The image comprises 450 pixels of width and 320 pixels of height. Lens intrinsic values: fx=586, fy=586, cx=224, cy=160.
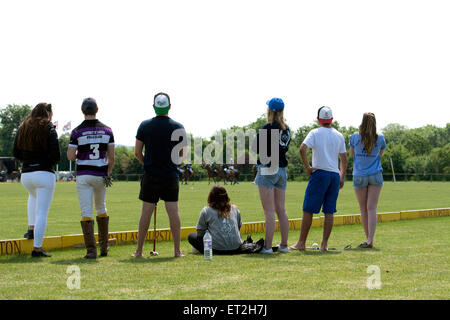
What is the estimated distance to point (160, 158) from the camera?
7227 millimetres

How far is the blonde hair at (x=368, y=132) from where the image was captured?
823cm

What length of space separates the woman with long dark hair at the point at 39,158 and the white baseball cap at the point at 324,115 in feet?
11.6

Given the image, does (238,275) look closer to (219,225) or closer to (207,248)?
(207,248)

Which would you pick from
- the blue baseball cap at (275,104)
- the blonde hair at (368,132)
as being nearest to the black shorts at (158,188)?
the blue baseball cap at (275,104)

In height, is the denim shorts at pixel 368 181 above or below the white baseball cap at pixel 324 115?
below

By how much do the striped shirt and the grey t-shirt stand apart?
4.58ft

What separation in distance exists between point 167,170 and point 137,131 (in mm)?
625

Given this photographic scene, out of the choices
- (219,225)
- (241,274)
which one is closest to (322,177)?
(219,225)

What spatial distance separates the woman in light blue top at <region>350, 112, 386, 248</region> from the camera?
825cm

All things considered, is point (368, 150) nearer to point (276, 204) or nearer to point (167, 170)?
point (276, 204)

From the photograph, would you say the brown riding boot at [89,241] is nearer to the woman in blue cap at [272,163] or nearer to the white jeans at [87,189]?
the white jeans at [87,189]

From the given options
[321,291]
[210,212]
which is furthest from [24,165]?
[321,291]

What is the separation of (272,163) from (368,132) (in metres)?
1.59

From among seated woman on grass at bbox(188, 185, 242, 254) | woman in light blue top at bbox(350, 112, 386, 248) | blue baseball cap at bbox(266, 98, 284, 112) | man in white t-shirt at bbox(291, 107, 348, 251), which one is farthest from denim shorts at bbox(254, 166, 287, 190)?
woman in light blue top at bbox(350, 112, 386, 248)
